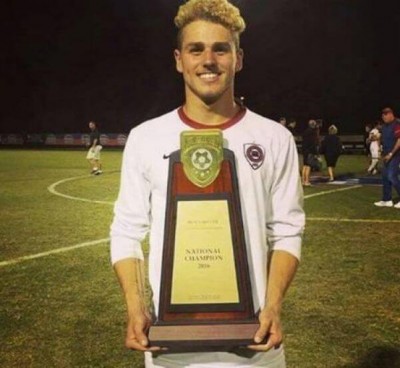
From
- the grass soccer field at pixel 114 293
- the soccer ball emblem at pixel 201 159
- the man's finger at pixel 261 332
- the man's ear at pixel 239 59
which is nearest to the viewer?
the man's finger at pixel 261 332

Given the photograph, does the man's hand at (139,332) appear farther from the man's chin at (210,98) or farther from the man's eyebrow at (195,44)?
the man's eyebrow at (195,44)

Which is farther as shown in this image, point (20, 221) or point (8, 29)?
point (8, 29)

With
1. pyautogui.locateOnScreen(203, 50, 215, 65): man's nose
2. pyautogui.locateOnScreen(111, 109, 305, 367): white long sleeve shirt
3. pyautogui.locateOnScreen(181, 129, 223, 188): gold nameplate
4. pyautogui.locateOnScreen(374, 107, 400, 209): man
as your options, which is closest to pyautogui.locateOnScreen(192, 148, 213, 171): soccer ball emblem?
pyautogui.locateOnScreen(181, 129, 223, 188): gold nameplate

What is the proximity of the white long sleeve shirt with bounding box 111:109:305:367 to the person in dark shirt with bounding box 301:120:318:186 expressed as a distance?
596 inches

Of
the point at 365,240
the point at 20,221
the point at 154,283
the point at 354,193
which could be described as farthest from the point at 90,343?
the point at 354,193

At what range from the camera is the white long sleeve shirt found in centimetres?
212

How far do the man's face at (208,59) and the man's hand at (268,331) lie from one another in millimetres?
812

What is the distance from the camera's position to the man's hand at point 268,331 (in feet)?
6.20

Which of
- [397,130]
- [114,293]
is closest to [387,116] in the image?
[397,130]

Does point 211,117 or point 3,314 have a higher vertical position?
point 211,117

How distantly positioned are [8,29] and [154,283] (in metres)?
65.3

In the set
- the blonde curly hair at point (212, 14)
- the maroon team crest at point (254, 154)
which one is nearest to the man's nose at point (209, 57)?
the blonde curly hair at point (212, 14)

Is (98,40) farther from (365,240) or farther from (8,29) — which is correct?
(365,240)

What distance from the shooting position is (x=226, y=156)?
2051mm
